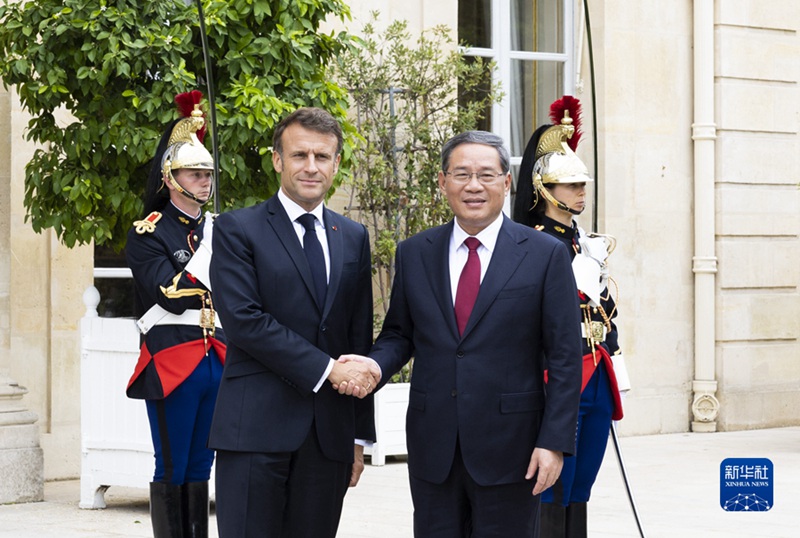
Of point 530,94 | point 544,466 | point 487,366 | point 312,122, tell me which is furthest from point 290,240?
point 530,94

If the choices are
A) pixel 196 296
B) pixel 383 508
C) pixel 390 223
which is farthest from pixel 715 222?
pixel 196 296

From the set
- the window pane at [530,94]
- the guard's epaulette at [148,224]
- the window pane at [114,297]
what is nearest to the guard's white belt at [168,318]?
the guard's epaulette at [148,224]

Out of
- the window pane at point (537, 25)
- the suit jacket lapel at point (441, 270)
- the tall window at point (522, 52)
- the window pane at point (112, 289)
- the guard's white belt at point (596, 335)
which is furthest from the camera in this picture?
the window pane at point (537, 25)

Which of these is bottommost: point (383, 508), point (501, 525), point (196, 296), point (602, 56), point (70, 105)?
point (383, 508)

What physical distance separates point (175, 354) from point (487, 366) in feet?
6.00

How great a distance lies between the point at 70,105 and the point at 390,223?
2.65 meters

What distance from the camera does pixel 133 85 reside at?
7109 mm

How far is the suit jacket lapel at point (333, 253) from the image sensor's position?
3963mm

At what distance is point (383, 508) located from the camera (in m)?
7.25

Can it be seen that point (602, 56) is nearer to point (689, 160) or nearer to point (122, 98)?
point (689, 160)

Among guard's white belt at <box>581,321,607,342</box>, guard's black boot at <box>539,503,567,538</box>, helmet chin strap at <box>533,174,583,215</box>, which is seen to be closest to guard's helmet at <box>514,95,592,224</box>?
helmet chin strap at <box>533,174,583,215</box>

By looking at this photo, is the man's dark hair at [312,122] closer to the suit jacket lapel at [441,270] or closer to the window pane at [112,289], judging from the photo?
the suit jacket lapel at [441,270]

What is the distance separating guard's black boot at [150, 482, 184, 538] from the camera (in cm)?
526

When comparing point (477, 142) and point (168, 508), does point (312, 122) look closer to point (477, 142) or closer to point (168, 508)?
point (477, 142)
